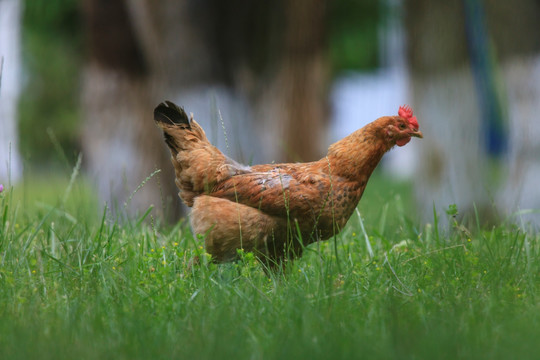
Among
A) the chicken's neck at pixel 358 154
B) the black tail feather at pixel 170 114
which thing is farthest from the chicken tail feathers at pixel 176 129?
the chicken's neck at pixel 358 154

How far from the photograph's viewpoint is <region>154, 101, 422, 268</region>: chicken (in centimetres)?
380

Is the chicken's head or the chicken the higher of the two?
the chicken's head

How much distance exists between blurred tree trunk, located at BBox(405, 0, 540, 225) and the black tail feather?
3.20m

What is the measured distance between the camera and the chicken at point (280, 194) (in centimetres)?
380

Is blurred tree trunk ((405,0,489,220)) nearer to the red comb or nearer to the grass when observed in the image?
the red comb

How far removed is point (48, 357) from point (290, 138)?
552cm

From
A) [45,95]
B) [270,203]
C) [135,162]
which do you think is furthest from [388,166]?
[270,203]

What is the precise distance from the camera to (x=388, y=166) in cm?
3484

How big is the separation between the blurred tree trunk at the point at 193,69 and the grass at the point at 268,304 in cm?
376

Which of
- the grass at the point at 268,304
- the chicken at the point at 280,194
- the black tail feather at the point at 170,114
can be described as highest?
the black tail feather at the point at 170,114

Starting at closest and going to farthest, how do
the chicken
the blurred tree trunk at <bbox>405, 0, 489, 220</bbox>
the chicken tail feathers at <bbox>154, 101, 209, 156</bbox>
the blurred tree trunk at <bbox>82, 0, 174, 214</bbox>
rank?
1. the chicken
2. the chicken tail feathers at <bbox>154, 101, 209, 156</bbox>
3. the blurred tree trunk at <bbox>405, 0, 489, 220</bbox>
4. the blurred tree trunk at <bbox>82, 0, 174, 214</bbox>

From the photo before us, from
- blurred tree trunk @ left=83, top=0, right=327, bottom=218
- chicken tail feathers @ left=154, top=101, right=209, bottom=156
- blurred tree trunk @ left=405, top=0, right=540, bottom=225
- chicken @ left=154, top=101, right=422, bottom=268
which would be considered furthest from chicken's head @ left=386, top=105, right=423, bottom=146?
blurred tree trunk @ left=83, top=0, right=327, bottom=218

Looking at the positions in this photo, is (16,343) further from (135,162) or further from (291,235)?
(135,162)

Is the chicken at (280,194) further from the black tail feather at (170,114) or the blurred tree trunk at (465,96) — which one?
the blurred tree trunk at (465,96)
